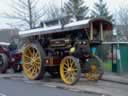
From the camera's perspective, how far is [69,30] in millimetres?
17031

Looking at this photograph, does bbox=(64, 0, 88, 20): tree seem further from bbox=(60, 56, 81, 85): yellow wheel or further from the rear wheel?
bbox=(60, 56, 81, 85): yellow wheel

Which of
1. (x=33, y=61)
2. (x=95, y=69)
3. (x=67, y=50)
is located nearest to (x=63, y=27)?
(x=67, y=50)

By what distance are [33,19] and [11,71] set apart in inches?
670

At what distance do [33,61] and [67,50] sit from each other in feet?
7.05

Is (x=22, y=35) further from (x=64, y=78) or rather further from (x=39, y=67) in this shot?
(x=64, y=78)

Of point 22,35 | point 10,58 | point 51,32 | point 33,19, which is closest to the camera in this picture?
point 51,32

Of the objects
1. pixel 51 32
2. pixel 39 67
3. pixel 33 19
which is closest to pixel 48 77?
pixel 39 67

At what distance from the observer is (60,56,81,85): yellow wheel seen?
16.4m

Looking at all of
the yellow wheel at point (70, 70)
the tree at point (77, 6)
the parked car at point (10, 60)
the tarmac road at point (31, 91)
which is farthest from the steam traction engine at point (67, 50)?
the tree at point (77, 6)

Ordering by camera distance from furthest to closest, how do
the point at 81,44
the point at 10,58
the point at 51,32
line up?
the point at 10,58 → the point at 51,32 → the point at 81,44

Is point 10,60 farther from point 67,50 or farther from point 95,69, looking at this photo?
point 95,69

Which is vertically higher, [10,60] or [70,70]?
[10,60]

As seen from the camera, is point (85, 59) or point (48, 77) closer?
point (85, 59)

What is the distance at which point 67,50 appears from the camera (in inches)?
699
